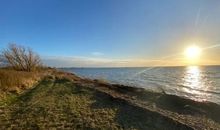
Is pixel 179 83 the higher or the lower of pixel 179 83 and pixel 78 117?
the lower

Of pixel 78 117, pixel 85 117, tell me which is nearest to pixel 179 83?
pixel 85 117

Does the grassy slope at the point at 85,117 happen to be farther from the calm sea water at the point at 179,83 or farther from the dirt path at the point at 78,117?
the calm sea water at the point at 179,83

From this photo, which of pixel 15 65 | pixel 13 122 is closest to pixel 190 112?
pixel 13 122

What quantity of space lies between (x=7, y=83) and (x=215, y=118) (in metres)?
12.8

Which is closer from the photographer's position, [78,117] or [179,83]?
[78,117]

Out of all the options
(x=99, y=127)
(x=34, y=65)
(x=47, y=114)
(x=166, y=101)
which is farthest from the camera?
(x=34, y=65)

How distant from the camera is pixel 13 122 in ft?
24.8

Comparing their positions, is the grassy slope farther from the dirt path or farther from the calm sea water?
the calm sea water

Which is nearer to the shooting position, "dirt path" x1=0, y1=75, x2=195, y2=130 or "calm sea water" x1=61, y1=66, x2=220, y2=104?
"dirt path" x1=0, y1=75, x2=195, y2=130

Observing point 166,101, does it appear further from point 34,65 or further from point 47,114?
point 34,65

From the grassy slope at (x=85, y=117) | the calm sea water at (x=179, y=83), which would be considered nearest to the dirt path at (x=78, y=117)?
the grassy slope at (x=85, y=117)

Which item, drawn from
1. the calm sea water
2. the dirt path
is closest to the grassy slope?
the dirt path

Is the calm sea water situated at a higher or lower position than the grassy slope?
lower

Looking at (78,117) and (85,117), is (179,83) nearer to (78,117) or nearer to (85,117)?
(85,117)
